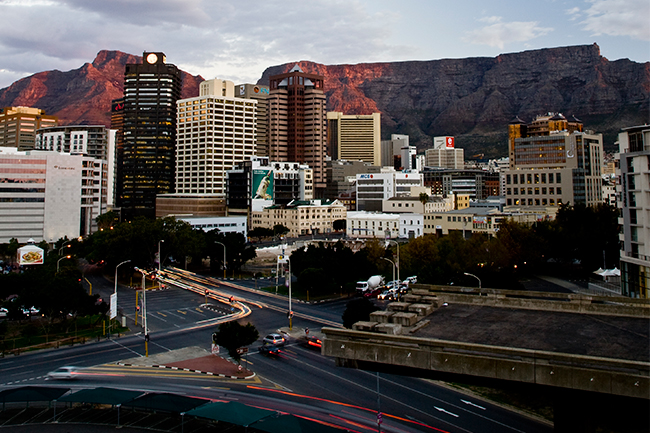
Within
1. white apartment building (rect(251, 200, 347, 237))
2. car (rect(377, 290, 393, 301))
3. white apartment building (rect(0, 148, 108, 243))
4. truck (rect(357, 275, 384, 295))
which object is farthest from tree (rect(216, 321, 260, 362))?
white apartment building (rect(251, 200, 347, 237))

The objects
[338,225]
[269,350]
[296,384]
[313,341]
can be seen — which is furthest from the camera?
[338,225]

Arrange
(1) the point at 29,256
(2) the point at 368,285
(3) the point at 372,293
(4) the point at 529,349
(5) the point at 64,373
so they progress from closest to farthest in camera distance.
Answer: (4) the point at 529,349 → (5) the point at 64,373 → (3) the point at 372,293 → (2) the point at 368,285 → (1) the point at 29,256

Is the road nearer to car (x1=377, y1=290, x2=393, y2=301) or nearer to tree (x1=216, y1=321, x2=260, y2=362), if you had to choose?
tree (x1=216, y1=321, x2=260, y2=362)

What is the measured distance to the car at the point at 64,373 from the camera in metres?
38.3

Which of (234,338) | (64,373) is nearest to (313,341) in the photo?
(234,338)

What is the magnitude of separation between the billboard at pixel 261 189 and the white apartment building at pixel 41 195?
60517mm

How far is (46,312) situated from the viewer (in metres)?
52.7

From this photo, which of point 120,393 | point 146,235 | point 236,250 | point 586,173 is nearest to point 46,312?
point 120,393

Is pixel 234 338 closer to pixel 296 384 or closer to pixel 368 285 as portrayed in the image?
pixel 296 384

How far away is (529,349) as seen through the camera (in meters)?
17.5

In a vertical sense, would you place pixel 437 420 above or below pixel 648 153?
below

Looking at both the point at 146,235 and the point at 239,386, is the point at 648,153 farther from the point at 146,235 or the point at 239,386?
the point at 146,235

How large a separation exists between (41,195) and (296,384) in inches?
4705

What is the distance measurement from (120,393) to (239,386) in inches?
333
